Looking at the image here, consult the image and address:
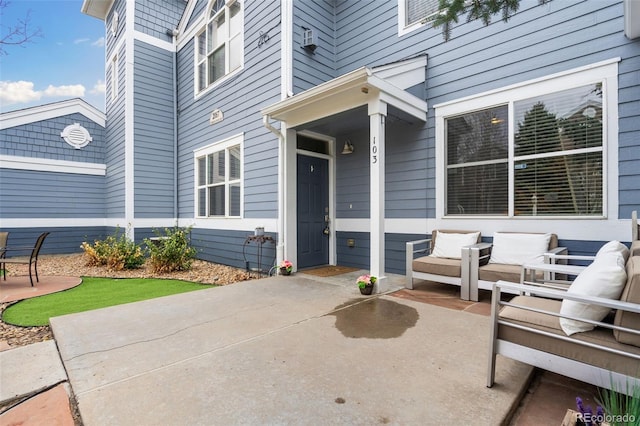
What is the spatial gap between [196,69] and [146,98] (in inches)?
64.7

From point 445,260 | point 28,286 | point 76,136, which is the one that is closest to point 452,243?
point 445,260

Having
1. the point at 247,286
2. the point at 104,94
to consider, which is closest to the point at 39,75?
the point at 104,94

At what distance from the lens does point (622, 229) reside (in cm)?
362

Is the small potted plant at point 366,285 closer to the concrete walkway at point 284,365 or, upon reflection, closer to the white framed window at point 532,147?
the concrete walkway at point 284,365

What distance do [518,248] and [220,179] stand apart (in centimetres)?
614

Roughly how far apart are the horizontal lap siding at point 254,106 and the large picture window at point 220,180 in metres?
0.26

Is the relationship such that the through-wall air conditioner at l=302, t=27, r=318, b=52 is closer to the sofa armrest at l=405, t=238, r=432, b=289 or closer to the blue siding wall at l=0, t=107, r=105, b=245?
the sofa armrest at l=405, t=238, r=432, b=289

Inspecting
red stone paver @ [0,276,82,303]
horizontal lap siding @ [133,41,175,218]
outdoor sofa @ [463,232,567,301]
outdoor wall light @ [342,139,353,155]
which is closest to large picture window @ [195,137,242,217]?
horizontal lap siding @ [133,41,175,218]

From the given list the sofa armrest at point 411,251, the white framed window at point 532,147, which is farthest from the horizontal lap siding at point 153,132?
the white framed window at point 532,147

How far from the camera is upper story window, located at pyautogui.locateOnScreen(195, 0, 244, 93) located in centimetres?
700

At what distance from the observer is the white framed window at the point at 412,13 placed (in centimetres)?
532

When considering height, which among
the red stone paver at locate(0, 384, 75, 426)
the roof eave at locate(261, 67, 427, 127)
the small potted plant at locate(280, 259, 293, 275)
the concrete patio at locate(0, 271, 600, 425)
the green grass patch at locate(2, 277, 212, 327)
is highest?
the roof eave at locate(261, 67, 427, 127)

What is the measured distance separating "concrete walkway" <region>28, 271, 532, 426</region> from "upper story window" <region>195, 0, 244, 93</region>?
5.74 metres

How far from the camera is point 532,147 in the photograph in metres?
4.28
